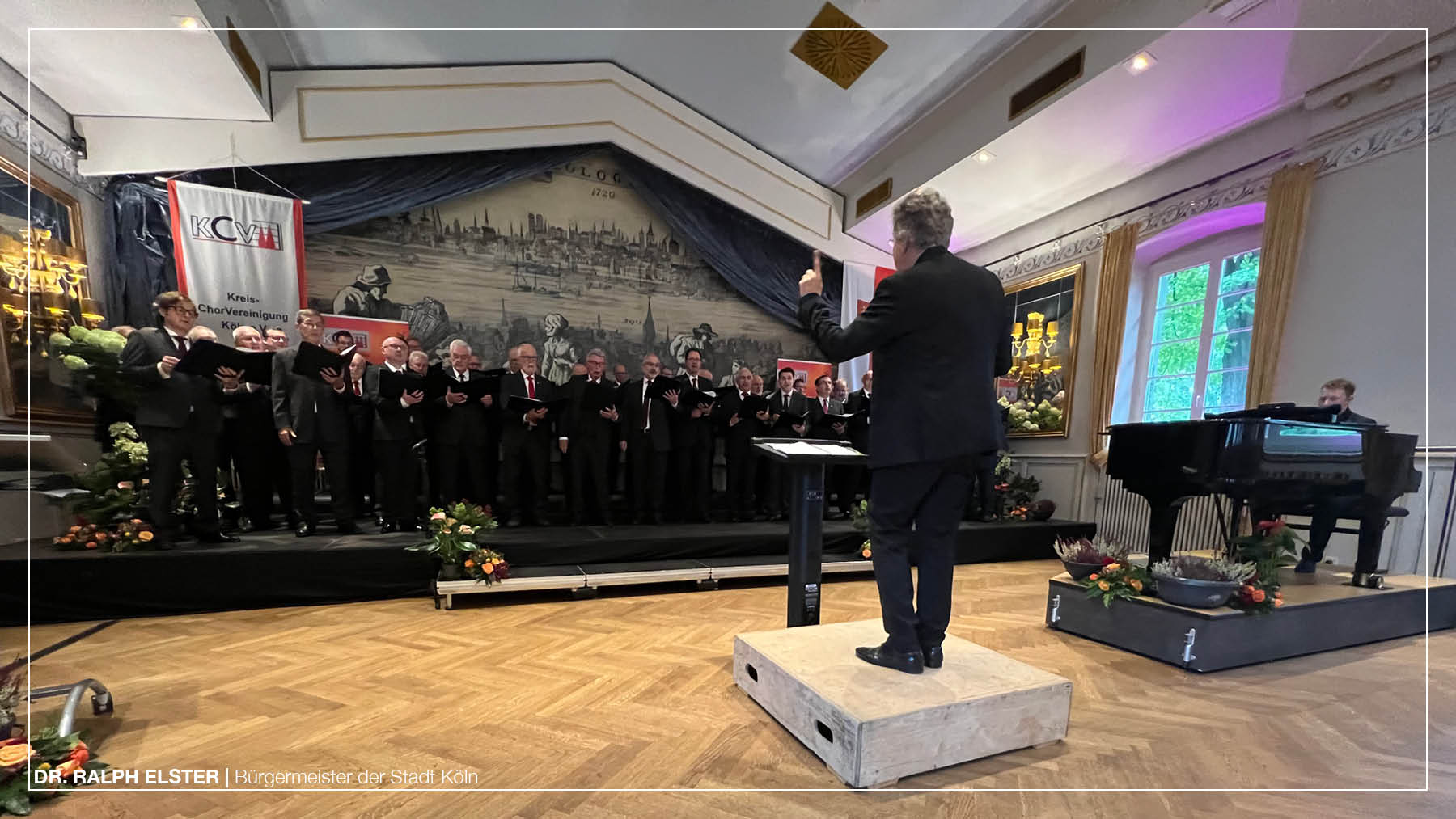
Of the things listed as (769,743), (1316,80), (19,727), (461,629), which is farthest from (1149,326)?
(19,727)

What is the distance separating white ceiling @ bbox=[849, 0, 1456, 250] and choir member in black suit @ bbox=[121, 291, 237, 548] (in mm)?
6286

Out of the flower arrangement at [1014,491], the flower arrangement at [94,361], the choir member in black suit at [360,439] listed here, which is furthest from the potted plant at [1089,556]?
the flower arrangement at [94,361]

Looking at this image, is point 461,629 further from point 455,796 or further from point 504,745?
point 455,796

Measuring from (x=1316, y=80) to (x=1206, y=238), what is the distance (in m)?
1.53

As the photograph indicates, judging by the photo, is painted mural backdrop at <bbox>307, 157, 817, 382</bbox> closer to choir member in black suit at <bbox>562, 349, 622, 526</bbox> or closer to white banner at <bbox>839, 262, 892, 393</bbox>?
white banner at <bbox>839, 262, 892, 393</bbox>

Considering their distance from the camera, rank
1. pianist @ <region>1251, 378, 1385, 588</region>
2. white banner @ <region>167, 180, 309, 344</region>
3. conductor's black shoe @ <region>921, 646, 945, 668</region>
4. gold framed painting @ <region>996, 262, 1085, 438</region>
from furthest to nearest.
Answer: gold framed painting @ <region>996, 262, 1085, 438</region>, white banner @ <region>167, 180, 309, 344</region>, pianist @ <region>1251, 378, 1385, 588</region>, conductor's black shoe @ <region>921, 646, 945, 668</region>

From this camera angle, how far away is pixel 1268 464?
280cm

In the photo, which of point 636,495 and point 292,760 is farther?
point 636,495

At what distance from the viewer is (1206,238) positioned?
17.6 feet

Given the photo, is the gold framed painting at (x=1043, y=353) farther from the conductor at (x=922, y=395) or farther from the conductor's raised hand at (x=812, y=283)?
the conductor's raised hand at (x=812, y=283)

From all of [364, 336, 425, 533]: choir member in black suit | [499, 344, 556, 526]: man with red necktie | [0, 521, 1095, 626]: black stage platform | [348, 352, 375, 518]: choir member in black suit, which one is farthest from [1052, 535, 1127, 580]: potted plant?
[348, 352, 375, 518]: choir member in black suit

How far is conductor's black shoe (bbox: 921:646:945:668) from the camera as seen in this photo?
1893 mm

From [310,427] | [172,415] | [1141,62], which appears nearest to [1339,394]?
[1141,62]

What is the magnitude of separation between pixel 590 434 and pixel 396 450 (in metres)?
1.42
